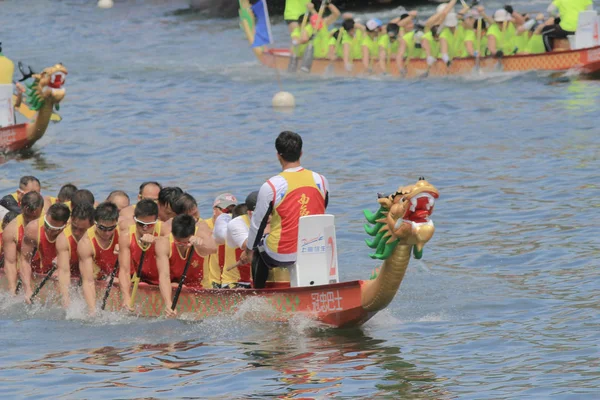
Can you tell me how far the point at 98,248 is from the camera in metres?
11.7

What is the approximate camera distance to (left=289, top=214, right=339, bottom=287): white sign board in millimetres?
10305

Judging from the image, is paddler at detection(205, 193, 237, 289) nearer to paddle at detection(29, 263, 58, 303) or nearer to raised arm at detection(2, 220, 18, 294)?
paddle at detection(29, 263, 58, 303)

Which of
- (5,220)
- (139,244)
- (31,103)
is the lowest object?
(139,244)

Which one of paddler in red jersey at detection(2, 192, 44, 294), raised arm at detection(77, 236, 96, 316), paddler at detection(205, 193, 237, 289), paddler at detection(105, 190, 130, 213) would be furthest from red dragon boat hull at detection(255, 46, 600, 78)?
raised arm at detection(77, 236, 96, 316)

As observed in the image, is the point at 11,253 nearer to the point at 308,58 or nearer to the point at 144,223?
the point at 144,223

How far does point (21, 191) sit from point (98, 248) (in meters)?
2.41

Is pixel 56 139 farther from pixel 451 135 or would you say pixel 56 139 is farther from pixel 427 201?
pixel 427 201

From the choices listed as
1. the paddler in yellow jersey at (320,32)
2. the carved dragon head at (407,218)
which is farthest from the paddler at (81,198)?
the paddler in yellow jersey at (320,32)

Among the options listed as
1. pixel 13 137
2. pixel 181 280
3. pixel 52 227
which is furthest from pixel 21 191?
pixel 13 137

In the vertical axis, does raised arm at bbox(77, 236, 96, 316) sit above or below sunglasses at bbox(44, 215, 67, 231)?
below

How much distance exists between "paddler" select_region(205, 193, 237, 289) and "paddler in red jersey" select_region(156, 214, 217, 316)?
12cm

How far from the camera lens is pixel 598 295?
39.7 feet

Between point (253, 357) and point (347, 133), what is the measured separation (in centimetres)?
1318

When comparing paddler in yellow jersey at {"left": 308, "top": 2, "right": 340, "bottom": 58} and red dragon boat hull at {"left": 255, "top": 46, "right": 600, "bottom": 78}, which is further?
paddler in yellow jersey at {"left": 308, "top": 2, "right": 340, "bottom": 58}
